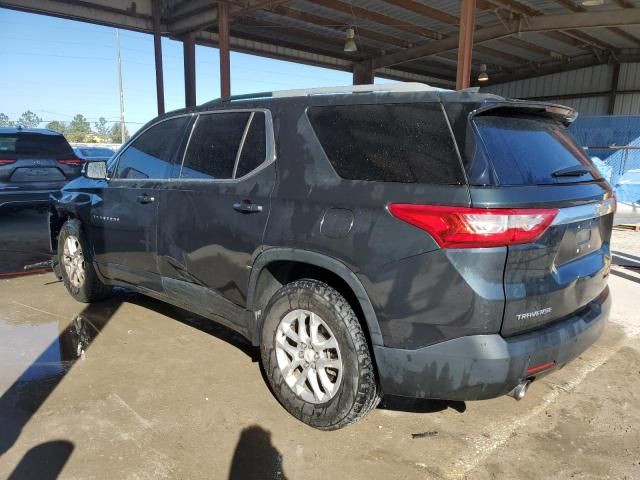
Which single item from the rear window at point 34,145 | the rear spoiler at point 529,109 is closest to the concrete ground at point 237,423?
the rear spoiler at point 529,109

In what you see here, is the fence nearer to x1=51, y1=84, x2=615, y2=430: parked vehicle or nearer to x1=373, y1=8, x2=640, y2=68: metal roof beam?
x1=373, y1=8, x2=640, y2=68: metal roof beam

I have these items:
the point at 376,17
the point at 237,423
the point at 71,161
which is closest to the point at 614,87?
the point at 376,17

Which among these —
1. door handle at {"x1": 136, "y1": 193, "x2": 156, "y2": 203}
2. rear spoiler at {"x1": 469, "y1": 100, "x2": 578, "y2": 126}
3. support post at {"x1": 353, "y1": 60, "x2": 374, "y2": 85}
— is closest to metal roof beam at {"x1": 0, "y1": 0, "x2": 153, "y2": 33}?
support post at {"x1": 353, "y1": 60, "x2": 374, "y2": 85}

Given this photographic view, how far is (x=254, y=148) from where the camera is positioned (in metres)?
3.04

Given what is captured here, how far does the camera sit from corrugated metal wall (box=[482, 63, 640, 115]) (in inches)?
940

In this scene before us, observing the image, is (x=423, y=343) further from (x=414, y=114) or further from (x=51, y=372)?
(x=51, y=372)

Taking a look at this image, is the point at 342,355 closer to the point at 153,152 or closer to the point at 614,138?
the point at 153,152

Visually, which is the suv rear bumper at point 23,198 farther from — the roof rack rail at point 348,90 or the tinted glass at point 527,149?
the tinted glass at point 527,149

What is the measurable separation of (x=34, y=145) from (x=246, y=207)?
22.2 feet

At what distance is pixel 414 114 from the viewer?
237 centimetres

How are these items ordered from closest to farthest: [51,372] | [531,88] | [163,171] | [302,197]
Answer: [302,197] < [51,372] < [163,171] < [531,88]

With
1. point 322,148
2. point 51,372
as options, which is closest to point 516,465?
point 322,148

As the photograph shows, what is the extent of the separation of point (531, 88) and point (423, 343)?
29.1 metres

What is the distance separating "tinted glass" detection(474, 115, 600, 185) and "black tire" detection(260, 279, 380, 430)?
102cm
